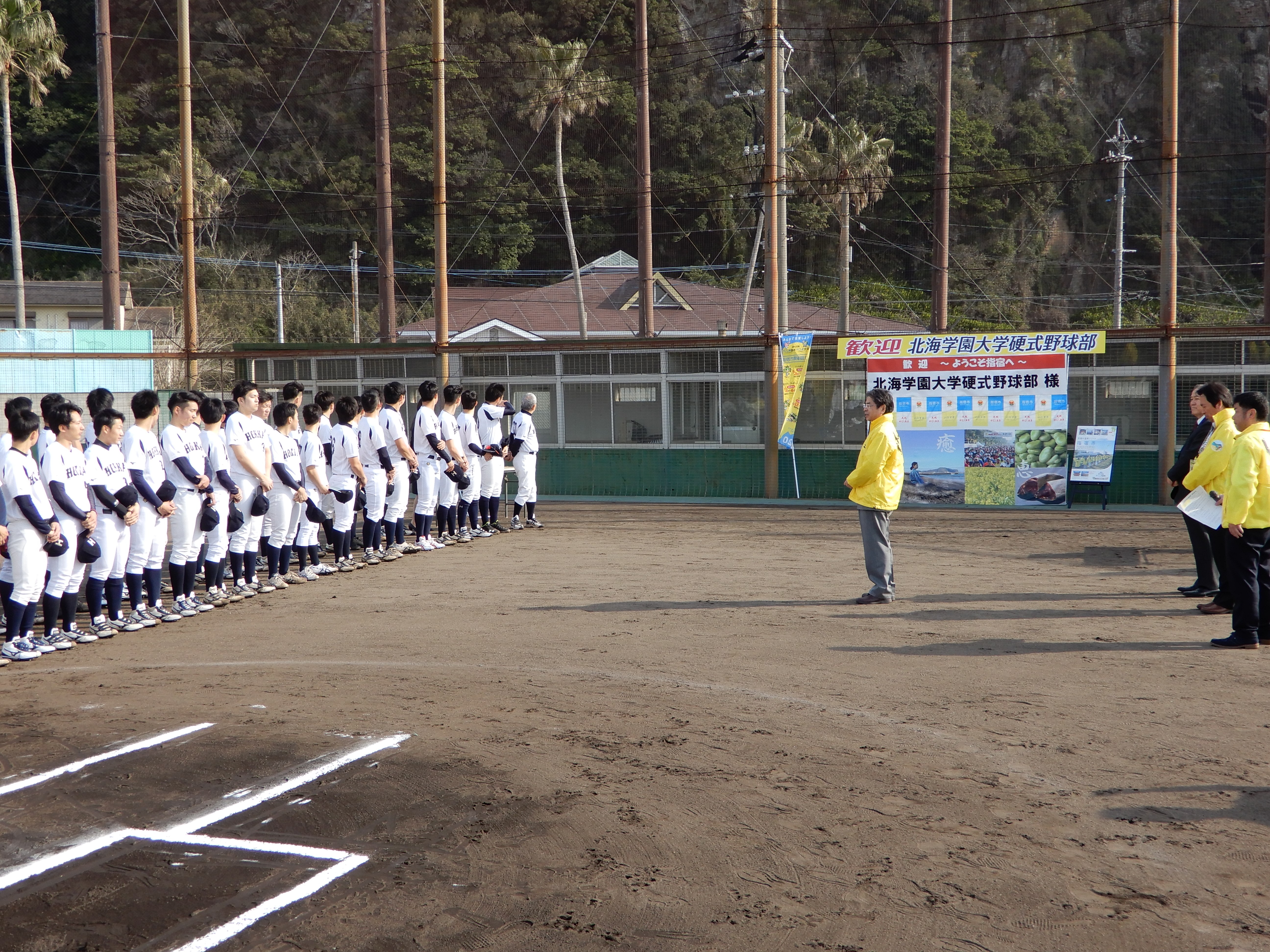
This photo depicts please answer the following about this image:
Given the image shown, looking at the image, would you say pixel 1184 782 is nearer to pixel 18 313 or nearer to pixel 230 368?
pixel 18 313

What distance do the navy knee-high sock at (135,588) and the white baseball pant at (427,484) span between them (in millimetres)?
4469

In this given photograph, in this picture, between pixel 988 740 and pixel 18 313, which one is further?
pixel 18 313

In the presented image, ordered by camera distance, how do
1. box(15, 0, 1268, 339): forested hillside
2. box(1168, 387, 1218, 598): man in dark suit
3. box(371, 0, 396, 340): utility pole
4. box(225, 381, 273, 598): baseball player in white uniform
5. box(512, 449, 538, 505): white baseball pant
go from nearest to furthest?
box(1168, 387, 1218, 598): man in dark suit < box(225, 381, 273, 598): baseball player in white uniform < box(512, 449, 538, 505): white baseball pant < box(371, 0, 396, 340): utility pole < box(15, 0, 1268, 339): forested hillside

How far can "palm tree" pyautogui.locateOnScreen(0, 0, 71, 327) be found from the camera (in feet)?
110

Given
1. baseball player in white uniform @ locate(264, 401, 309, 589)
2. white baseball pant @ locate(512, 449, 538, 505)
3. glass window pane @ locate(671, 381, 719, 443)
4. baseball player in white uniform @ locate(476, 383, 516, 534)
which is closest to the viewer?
baseball player in white uniform @ locate(264, 401, 309, 589)

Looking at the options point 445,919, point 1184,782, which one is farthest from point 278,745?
point 1184,782

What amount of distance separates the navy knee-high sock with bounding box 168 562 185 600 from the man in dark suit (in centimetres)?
896

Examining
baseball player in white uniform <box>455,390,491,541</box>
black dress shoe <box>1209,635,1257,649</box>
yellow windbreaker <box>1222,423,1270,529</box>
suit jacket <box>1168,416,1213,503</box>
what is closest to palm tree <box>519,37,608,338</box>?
baseball player in white uniform <box>455,390,491,541</box>

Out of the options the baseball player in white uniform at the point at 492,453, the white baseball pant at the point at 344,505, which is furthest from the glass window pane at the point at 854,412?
the white baseball pant at the point at 344,505

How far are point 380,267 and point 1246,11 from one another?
48773 millimetres

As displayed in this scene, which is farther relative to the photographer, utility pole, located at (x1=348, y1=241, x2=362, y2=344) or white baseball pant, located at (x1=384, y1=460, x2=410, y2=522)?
utility pole, located at (x1=348, y1=241, x2=362, y2=344)

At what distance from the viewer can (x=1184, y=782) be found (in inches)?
201

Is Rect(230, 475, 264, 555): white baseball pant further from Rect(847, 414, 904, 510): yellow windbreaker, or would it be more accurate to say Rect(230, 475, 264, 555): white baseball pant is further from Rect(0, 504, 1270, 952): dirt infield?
Rect(847, 414, 904, 510): yellow windbreaker

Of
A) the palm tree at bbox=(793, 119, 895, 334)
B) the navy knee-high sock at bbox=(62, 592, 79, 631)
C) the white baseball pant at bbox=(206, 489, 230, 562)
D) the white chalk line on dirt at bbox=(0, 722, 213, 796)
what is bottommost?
the white chalk line on dirt at bbox=(0, 722, 213, 796)
